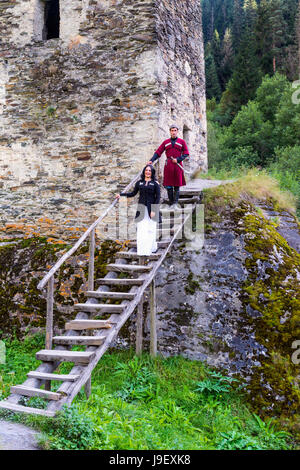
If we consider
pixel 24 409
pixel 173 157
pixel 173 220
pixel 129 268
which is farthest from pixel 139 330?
pixel 173 157

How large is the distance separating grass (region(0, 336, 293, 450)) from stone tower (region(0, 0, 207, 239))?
2.90 meters

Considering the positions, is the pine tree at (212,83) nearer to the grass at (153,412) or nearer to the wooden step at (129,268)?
the wooden step at (129,268)

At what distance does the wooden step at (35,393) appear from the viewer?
396cm

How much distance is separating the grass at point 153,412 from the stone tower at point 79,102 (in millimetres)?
2904

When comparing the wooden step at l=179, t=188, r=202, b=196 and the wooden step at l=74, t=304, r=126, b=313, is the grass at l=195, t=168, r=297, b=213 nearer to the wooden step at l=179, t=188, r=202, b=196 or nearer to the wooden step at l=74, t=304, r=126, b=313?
the wooden step at l=179, t=188, r=202, b=196

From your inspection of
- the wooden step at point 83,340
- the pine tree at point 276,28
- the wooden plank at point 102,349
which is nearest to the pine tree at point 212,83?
the pine tree at point 276,28

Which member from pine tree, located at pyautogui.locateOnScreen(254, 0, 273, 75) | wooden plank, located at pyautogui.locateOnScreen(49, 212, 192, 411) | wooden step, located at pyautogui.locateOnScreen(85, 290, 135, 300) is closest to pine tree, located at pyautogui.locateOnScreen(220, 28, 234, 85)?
pine tree, located at pyautogui.locateOnScreen(254, 0, 273, 75)

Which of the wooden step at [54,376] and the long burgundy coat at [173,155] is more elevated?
the long burgundy coat at [173,155]

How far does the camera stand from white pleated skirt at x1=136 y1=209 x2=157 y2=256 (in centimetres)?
600

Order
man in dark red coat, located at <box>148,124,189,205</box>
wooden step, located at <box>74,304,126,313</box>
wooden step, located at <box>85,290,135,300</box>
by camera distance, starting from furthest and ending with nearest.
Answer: man in dark red coat, located at <box>148,124,189,205</box> → wooden step, located at <box>85,290,135,300</box> → wooden step, located at <box>74,304,126,313</box>

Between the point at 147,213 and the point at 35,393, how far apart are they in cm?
302

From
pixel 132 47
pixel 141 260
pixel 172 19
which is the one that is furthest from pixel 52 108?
pixel 141 260

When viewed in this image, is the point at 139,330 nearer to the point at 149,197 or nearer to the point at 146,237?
the point at 146,237
